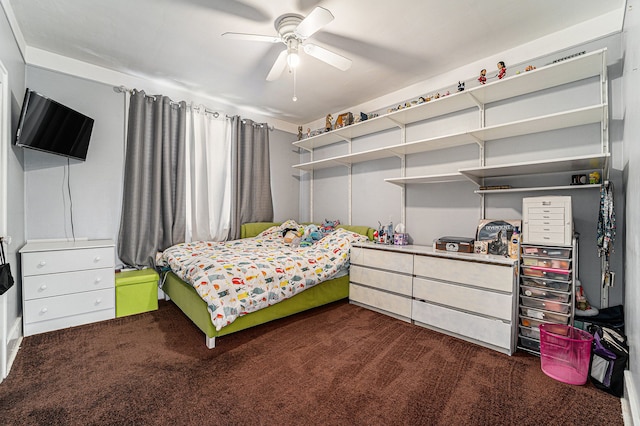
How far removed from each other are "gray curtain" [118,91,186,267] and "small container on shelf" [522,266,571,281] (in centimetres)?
364

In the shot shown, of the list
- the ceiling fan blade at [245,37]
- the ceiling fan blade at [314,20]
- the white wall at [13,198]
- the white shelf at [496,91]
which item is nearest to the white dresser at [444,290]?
the white shelf at [496,91]

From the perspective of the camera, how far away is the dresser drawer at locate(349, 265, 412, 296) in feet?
9.19

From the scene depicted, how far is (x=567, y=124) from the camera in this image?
2.32 metres

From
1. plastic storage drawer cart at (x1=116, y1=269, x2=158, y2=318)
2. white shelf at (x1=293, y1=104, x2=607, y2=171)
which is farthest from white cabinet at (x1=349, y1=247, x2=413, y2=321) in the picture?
plastic storage drawer cart at (x1=116, y1=269, x2=158, y2=318)

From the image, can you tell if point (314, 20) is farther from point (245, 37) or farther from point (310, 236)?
point (310, 236)

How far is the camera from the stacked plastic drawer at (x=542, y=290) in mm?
2062

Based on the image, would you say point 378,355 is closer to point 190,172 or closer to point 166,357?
point 166,357

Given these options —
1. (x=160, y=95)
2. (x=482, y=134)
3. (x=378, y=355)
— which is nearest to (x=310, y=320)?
(x=378, y=355)

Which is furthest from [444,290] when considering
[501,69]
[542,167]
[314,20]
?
[314,20]

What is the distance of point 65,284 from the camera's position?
8.42ft

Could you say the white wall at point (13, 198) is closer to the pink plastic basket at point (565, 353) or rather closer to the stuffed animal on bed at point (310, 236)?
the stuffed animal on bed at point (310, 236)

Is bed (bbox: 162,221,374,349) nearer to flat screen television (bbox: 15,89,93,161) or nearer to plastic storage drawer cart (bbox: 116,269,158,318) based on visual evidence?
plastic storage drawer cart (bbox: 116,269,158,318)

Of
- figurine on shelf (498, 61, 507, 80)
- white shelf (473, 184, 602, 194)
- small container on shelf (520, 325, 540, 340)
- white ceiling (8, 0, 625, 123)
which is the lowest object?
small container on shelf (520, 325, 540, 340)

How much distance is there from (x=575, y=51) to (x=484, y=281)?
206cm
